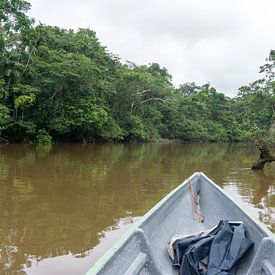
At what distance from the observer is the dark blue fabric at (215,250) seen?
250 centimetres

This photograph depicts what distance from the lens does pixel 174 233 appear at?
3.30 m

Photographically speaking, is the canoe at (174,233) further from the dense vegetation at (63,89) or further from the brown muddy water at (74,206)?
the dense vegetation at (63,89)

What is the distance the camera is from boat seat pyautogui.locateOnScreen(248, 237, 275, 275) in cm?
227

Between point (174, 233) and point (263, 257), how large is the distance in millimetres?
1076

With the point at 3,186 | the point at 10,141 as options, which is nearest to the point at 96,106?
the point at 10,141

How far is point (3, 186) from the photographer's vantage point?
23.8 feet

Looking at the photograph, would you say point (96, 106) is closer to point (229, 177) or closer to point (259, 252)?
point (229, 177)

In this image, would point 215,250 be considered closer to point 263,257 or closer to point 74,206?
point 263,257

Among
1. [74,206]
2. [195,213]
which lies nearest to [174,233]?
[195,213]

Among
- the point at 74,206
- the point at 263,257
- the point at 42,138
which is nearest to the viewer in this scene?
the point at 263,257

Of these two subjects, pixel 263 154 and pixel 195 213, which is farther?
pixel 263 154

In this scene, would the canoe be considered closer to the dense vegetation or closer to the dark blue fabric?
the dark blue fabric

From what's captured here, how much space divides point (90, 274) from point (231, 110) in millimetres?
49117

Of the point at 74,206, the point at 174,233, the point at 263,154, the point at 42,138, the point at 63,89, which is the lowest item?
the point at 74,206
